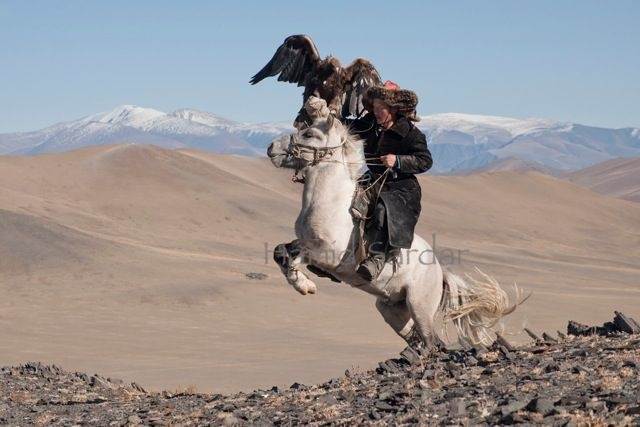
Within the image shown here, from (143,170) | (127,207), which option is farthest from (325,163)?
(143,170)

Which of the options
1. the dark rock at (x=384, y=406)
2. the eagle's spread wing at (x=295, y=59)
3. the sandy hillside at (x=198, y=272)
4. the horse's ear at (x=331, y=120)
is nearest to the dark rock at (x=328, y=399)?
the dark rock at (x=384, y=406)

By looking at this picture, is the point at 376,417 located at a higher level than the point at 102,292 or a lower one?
higher

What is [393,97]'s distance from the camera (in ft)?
29.3

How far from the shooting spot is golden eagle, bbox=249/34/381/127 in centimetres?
897

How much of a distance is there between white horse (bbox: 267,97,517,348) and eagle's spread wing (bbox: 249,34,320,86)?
0.60m

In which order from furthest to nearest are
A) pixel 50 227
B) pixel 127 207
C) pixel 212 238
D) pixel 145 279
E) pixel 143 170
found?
pixel 143 170 < pixel 127 207 < pixel 212 238 < pixel 50 227 < pixel 145 279

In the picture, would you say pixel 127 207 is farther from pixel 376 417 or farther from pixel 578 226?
pixel 376 417

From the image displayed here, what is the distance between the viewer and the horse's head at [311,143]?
870cm

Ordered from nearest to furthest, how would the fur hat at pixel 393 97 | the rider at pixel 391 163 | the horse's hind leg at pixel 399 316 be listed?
the rider at pixel 391 163 < the fur hat at pixel 393 97 < the horse's hind leg at pixel 399 316

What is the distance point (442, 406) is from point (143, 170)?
175 ft

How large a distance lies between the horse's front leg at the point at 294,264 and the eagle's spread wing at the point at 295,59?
66.0 inches

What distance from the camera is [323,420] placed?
7.36m

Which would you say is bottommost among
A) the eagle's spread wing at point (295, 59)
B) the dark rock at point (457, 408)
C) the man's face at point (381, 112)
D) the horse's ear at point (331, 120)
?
the dark rock at point (457, 408)

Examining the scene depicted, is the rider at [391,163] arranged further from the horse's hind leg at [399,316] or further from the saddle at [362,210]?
the horse's hind leg at [399,316]
